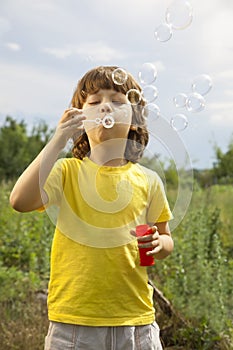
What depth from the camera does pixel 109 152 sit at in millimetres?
2160

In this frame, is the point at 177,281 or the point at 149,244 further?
the point at 177,281

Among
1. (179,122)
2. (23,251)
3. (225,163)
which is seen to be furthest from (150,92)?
(225,163)

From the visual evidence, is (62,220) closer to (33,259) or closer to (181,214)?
(181,214)

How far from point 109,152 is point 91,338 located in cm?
65

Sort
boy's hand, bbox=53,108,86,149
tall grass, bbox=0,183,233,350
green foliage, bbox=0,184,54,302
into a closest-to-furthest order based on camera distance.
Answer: boy's hand, bbox=53,108,86,149 < tall grass, bbox=0,183,233,350 < green foliage, bbox=0,184,54,302

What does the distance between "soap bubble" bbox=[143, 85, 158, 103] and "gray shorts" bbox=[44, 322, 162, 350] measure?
0.96 meters

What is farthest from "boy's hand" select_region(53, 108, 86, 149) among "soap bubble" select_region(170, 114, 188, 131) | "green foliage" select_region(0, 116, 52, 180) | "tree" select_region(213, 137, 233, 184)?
"green foliage" select_region(0, 116, 52, 180)

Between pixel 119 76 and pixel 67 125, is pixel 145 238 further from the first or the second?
pixel 119 76

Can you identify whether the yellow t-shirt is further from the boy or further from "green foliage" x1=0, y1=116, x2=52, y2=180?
"green foliage" x1=0, y1=116, x2=52, y2=180

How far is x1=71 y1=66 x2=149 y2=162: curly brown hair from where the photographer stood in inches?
86.0

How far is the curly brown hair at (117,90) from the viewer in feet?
7.16

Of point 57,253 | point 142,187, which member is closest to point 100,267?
point 57,253

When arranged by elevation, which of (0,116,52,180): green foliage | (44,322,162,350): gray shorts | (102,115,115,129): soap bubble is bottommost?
(44,322,162,350): gray shorts

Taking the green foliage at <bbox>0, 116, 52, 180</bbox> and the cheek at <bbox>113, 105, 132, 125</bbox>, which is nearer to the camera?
the cheek at <bbox>113, 105, 132, 125</bbox>
